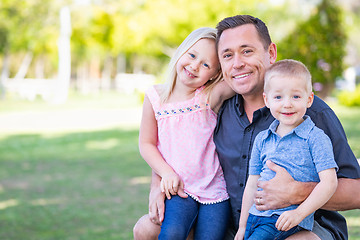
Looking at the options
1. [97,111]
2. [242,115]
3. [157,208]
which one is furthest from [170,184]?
[97,111]

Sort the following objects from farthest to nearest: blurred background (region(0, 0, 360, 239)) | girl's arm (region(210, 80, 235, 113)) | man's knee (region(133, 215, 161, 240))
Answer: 1. blurred background (region(0, 0, 360, 239))
2. girl's arm (region(210, 80, 235, 113))
3. man's knee (region(133, 215, 161, 240))

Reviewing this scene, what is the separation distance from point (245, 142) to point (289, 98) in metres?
0.53

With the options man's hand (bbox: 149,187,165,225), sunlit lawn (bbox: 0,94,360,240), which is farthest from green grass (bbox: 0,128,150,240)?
man's hand (bbox: 149,187,165,225)

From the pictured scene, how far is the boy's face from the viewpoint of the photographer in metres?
2.46

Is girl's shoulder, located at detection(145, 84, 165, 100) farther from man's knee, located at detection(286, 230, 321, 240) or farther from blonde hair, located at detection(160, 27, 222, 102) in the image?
man's knee, located at detection(286, 230, 321, 240)

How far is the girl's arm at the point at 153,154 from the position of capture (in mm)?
2916

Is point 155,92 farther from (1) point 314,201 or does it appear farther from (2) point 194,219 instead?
(1) point 314,201

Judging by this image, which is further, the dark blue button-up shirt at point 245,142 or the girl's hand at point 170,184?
the girl's hand at point 170,184

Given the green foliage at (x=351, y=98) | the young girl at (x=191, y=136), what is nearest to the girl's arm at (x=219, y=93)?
the young girl at (x=191, y=136)

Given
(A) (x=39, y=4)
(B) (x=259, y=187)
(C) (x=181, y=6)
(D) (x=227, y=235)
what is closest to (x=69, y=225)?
(D) (x=227, y=235)

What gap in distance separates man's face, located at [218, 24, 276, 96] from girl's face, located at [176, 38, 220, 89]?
120 mm

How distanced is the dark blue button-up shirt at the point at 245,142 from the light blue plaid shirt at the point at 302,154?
0.43ft

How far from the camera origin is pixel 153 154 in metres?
3.07

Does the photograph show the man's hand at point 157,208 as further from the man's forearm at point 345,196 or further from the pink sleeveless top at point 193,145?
the man's forearm at point 345,196
